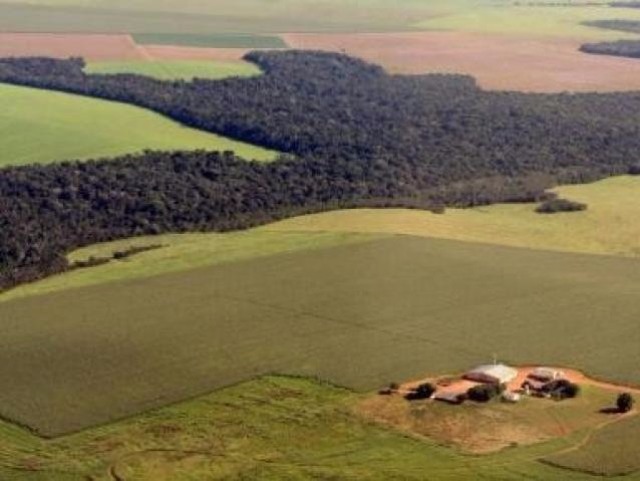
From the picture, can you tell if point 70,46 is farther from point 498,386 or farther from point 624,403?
point 624,403

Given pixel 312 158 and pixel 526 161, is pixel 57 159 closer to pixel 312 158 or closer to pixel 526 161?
pixel 312 158

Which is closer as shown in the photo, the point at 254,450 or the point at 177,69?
the point at 254,450

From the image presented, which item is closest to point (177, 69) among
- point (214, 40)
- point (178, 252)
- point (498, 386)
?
point (214, 40)

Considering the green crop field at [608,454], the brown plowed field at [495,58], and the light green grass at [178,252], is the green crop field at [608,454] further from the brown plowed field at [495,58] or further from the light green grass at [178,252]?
the brown plowed field at [495,58]

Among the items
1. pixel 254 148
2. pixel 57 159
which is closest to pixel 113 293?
pixel 57 159

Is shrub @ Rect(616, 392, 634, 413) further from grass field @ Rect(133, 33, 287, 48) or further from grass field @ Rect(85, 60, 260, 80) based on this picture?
grass field @ Rect(133, 33, 287, 48)
